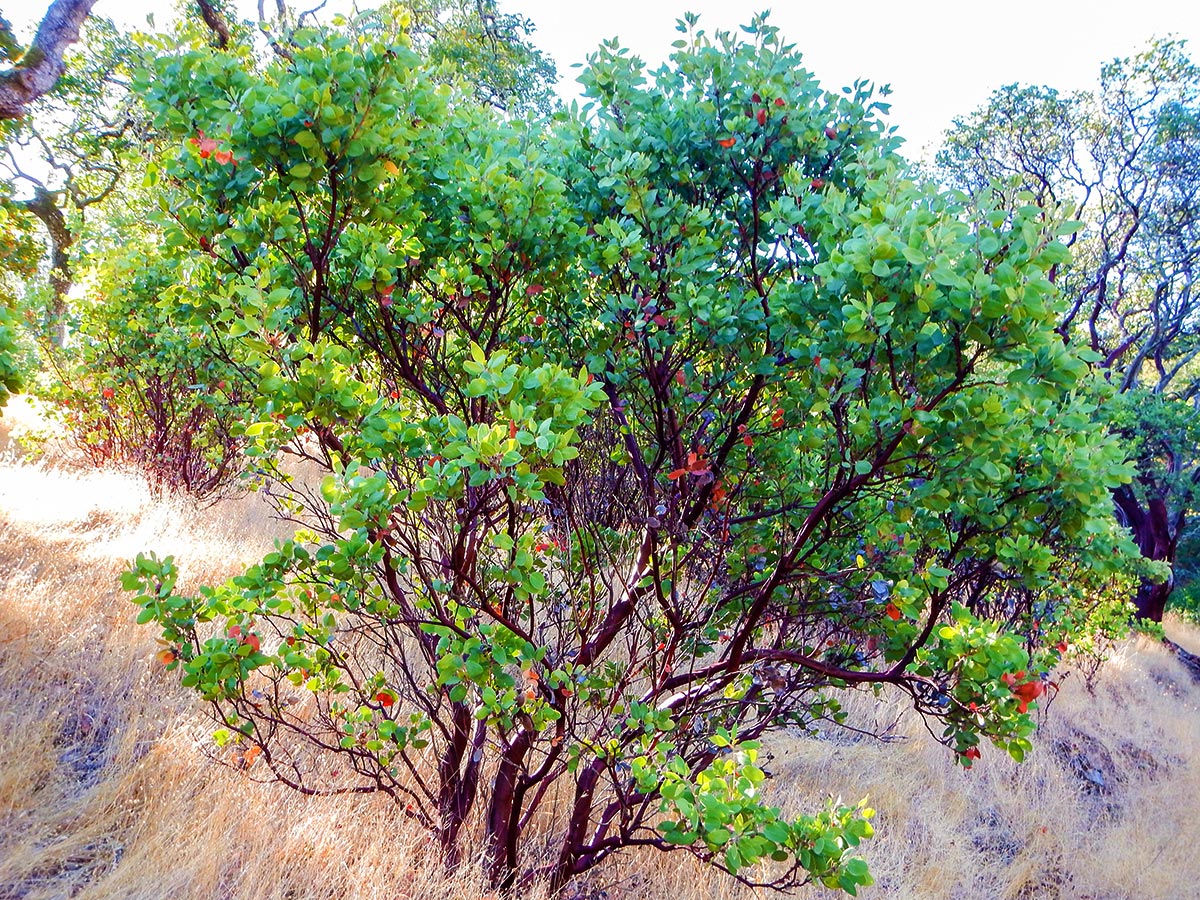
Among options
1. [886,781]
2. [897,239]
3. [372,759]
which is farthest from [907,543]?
[886,781]

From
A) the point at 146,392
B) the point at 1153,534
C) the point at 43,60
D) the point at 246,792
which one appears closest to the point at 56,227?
the point at 43,60

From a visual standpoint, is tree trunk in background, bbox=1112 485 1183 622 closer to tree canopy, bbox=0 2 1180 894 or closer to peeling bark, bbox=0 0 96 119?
tree canopy, bbox=0 2 1180 894

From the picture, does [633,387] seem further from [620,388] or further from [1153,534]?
[1153,534]

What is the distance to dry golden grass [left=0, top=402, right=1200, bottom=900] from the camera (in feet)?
8.78

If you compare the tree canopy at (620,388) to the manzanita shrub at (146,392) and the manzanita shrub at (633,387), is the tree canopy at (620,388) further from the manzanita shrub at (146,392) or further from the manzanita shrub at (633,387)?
the manzanita shrub at (146,392)

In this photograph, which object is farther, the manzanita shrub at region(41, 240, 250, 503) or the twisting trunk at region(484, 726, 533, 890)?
the manzanita shrub at region(41, 240, 250, 503)

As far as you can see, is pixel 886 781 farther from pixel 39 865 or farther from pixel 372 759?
pixel 39 865

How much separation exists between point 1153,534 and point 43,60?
1977cm

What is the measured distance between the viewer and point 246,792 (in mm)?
3039

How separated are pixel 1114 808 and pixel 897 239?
675 centimetres

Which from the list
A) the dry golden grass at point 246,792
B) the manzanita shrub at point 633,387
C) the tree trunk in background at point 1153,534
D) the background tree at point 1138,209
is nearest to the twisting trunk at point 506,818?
the manzanita shrub at point 633,387

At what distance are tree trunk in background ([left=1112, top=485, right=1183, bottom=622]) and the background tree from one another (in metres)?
0.03

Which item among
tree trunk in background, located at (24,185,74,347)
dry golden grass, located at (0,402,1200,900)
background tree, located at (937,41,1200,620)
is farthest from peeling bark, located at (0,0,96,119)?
background tree, located at (937,41,1200,620)

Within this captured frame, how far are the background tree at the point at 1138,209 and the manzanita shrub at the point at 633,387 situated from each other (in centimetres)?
1171
